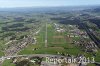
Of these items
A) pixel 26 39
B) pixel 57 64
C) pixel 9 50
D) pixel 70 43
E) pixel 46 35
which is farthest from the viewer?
pixel 46 35

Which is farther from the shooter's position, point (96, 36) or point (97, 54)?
point (96, 36)

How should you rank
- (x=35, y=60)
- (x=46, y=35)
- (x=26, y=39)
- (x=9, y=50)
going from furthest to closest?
(x=46, y=35)
(x=26, y=39)
(x=9, y=50)
(x=35, y=60)

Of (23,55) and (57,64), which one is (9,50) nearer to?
(23,55)

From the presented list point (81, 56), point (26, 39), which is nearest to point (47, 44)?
point (26, 39)

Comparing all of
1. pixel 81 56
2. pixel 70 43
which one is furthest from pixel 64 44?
pixel 81 56

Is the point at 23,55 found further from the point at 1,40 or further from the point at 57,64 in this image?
the point at 1,40

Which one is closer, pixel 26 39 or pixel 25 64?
pixel 25 64

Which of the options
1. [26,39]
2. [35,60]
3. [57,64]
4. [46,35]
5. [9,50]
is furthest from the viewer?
[46,35]

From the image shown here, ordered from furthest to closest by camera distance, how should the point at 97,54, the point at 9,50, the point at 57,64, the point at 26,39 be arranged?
the point at 26,39 < the point at 9,50 < the point at 97,54 < the point at 57,64

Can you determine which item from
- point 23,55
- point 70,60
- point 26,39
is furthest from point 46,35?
point 70,60
